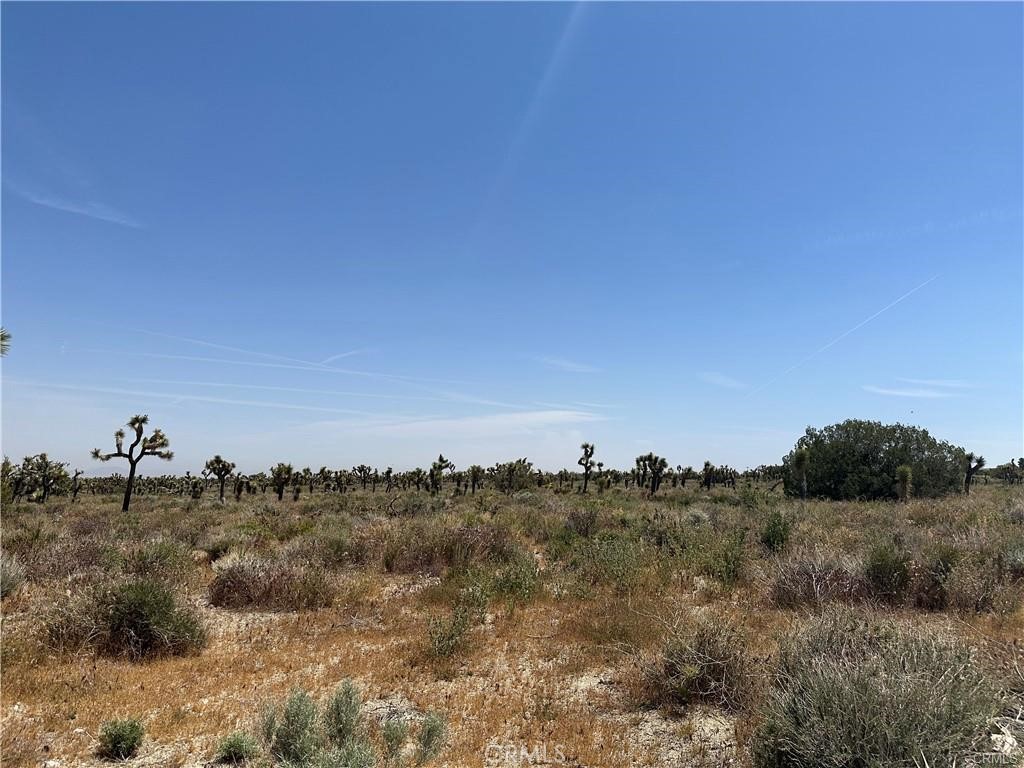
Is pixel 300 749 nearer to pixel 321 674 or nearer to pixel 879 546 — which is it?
pixel 321 674

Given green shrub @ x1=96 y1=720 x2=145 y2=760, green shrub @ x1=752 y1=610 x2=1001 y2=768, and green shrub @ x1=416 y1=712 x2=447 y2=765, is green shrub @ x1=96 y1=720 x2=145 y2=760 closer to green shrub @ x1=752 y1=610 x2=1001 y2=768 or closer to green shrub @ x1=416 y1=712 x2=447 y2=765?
green shrub @ x1=416 y1=712 x2=447 y2=765

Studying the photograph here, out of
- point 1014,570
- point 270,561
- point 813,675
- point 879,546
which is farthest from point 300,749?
point 1014,570

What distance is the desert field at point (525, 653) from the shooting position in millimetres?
4863

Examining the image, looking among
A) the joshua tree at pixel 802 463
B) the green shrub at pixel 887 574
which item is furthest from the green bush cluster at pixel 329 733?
the joshua tree at pixel 802 463

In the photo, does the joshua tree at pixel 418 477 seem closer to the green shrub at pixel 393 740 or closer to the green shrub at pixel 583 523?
the green shrub at pixel 583 523

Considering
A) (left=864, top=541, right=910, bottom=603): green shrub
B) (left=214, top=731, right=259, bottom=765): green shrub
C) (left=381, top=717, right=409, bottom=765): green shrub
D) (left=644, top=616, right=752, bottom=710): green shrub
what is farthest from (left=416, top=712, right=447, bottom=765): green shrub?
(left=864, top=541, right=910, bottom=603): green shrub

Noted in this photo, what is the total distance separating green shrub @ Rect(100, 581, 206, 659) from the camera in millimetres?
8203

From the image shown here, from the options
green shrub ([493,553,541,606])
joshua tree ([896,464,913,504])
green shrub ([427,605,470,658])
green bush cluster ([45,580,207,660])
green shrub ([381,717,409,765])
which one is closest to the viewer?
green shrub ([381,717,409,765])

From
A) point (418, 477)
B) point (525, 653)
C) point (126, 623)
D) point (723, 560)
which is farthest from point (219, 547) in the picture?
point (418, 477)

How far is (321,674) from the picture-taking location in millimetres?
7762

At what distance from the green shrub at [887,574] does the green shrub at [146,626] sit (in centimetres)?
1254

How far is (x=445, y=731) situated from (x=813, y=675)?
13.1 feet

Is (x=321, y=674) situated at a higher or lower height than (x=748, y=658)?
lower

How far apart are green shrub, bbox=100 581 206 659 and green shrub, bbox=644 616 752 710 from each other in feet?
24.3
